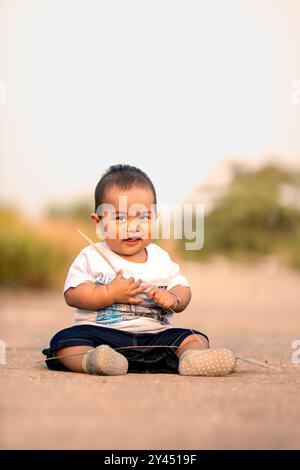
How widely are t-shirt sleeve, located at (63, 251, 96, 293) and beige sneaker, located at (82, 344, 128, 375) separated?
0.92 feet

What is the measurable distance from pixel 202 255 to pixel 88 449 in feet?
37.0

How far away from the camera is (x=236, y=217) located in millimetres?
13031

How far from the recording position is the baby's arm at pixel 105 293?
2.46 meters

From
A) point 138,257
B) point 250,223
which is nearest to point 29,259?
point 250,223

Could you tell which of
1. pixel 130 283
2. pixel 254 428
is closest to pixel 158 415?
pixel 254 428

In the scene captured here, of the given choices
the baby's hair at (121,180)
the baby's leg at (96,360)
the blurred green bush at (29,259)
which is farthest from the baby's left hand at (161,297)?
the blurred green bush at (29,259)

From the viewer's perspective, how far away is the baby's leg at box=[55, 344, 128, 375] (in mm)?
2301

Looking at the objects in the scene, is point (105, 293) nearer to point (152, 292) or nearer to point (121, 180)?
point (152, 292)

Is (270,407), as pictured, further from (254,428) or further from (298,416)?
(254,428)

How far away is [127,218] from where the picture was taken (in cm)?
255

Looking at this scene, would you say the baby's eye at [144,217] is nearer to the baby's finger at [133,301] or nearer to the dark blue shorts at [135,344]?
the baby's finger at [133,301]

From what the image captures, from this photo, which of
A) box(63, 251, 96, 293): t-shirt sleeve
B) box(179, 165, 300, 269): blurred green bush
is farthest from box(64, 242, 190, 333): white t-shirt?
box(179, 165, 300, 269): blurred green bush

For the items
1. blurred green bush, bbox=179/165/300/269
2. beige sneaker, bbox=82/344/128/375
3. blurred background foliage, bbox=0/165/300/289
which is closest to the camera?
beige sneaker, bbox=82/344/128/375

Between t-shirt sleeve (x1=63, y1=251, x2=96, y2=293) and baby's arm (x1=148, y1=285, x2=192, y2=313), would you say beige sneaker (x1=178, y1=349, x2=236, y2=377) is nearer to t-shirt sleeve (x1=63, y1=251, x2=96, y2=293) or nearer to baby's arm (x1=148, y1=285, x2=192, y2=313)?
baby's arm (x1=148, y1=285, x2=192, y2=313)
